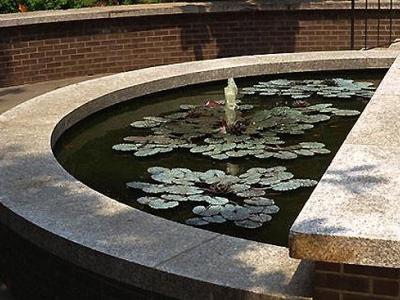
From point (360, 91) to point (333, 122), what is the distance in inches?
46.6

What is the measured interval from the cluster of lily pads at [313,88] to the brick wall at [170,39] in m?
3.08

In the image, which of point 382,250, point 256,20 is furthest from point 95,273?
point 256,20

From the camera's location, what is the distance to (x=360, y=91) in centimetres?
788

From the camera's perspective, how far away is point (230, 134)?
6555mm

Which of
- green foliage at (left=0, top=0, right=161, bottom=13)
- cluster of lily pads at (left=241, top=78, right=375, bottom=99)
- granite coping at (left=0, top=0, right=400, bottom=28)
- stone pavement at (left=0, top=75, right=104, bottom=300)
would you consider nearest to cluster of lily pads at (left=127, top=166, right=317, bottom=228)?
cluster of lily pads at (left=241, top=78, right=375, bottom=99)

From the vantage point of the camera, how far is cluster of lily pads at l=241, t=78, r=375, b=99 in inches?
306

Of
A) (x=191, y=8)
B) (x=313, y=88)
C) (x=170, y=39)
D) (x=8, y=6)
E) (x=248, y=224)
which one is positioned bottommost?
(x=248, y=224)

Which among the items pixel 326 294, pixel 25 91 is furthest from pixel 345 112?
pixel 25 91

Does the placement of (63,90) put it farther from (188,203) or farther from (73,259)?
(73,259)

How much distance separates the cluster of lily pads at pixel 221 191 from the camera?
4785 mm

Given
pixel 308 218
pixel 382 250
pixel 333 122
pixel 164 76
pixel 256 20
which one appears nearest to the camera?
pixel 382 250

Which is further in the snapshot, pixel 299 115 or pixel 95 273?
pixel 299 115

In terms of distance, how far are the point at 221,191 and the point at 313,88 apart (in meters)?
3.21

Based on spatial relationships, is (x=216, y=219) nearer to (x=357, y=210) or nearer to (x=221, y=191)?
(x=221, y=191)
